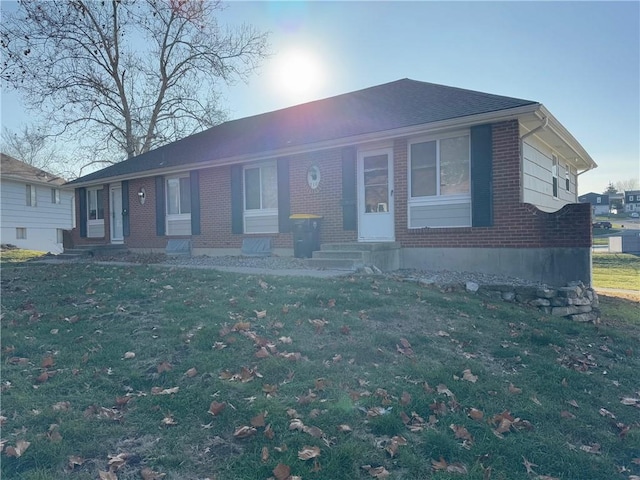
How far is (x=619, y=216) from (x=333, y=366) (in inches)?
3369

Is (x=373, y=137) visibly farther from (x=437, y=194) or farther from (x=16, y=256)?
(x=16, y=256)

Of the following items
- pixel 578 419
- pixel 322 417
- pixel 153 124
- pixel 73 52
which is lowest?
pixel 578 419

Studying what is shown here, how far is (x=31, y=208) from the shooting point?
2616 cm

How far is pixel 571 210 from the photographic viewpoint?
853cm

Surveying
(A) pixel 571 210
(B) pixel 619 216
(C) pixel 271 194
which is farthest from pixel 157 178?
(B) pixel 619 216

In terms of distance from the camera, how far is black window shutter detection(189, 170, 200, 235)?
14.6m

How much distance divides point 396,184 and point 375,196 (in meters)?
0.72

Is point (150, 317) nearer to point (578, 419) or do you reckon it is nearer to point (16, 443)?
point (16, 443)

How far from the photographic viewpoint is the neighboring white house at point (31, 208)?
24562mm

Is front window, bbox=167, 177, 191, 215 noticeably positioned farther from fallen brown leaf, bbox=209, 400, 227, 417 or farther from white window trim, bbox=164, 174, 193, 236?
fallen brown leaf, bbox=209, 400, 227, 417

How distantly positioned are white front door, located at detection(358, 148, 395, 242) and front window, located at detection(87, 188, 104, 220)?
Result: 12.6 m

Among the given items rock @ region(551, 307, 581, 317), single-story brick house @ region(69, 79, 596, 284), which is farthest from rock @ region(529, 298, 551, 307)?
single-story brick house @ region(69, 79, 596, 284)

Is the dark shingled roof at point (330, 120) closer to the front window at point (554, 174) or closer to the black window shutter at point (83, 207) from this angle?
the black window shutter at point (83, 207)

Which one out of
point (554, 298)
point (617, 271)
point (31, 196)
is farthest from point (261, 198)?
point (31, 196)
